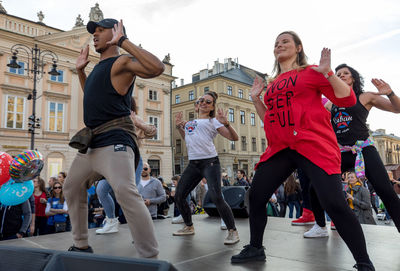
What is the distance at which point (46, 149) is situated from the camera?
23.5 meters

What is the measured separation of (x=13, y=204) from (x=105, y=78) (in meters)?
3.69

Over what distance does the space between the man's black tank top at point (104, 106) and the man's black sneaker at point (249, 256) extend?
1354mm

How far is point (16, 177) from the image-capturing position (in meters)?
5.01

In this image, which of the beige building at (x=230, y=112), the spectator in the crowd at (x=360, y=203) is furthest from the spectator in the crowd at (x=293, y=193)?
the beige building at (x=230, y=112)

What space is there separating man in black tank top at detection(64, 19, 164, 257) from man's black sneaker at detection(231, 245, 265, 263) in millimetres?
728

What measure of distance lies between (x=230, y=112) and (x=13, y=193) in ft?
121

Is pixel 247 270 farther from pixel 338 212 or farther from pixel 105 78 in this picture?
pixel 105 78

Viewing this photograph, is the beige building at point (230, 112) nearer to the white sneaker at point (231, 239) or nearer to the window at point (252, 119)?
the window at point (252, 119)

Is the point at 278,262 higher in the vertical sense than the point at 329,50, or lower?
lower

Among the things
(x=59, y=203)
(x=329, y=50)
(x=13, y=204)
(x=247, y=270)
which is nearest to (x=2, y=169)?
(x=13, y=204)

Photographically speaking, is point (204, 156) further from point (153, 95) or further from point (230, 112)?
point (230, 112)

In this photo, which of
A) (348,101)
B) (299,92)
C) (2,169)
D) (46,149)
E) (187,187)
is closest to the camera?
(348,101)

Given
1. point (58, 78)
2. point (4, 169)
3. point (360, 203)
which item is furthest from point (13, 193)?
point (58, 78)

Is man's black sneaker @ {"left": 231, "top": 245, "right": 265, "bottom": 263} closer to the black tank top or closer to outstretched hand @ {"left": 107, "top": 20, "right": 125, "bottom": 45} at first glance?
the black tank top
